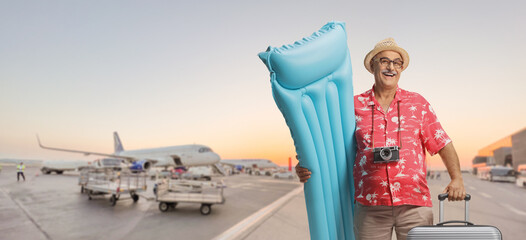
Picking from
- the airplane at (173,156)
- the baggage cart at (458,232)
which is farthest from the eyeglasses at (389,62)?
the airplane at (173,156)

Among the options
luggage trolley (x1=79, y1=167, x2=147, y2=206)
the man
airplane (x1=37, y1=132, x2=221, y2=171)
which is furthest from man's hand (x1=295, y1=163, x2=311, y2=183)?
airplane (x1=37, y1=132, x2=221, y2=171)

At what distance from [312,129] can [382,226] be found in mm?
790

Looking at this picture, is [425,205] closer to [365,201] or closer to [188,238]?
[365,201]

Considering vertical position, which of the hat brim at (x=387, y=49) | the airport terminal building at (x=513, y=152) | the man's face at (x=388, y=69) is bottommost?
the airport terminal building at (x=513, y=152)

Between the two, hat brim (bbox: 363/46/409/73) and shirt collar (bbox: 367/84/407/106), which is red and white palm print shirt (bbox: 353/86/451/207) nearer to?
shirt collar (bbox: 367/84/407/106)

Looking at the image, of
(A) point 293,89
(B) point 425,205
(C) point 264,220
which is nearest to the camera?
(B) point 425,205

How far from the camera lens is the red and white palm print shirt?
205 centimetres

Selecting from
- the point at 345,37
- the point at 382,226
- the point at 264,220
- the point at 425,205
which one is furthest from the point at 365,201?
the point at 264,220

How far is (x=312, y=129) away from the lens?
7.72 ft

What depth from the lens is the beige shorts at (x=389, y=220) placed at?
6.70 ft

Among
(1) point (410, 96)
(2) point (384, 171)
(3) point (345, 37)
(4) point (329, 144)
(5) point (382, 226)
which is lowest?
(5) point (382, 226)

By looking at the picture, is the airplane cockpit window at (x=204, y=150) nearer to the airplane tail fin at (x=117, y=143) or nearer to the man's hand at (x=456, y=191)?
the airplane tail fin at (x=117, y=143)

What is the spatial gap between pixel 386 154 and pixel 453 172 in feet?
1.67

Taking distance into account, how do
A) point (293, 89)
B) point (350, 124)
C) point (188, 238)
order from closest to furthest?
1. point (293, 89)
2. point (350, 124)
3. point (188, 238)
